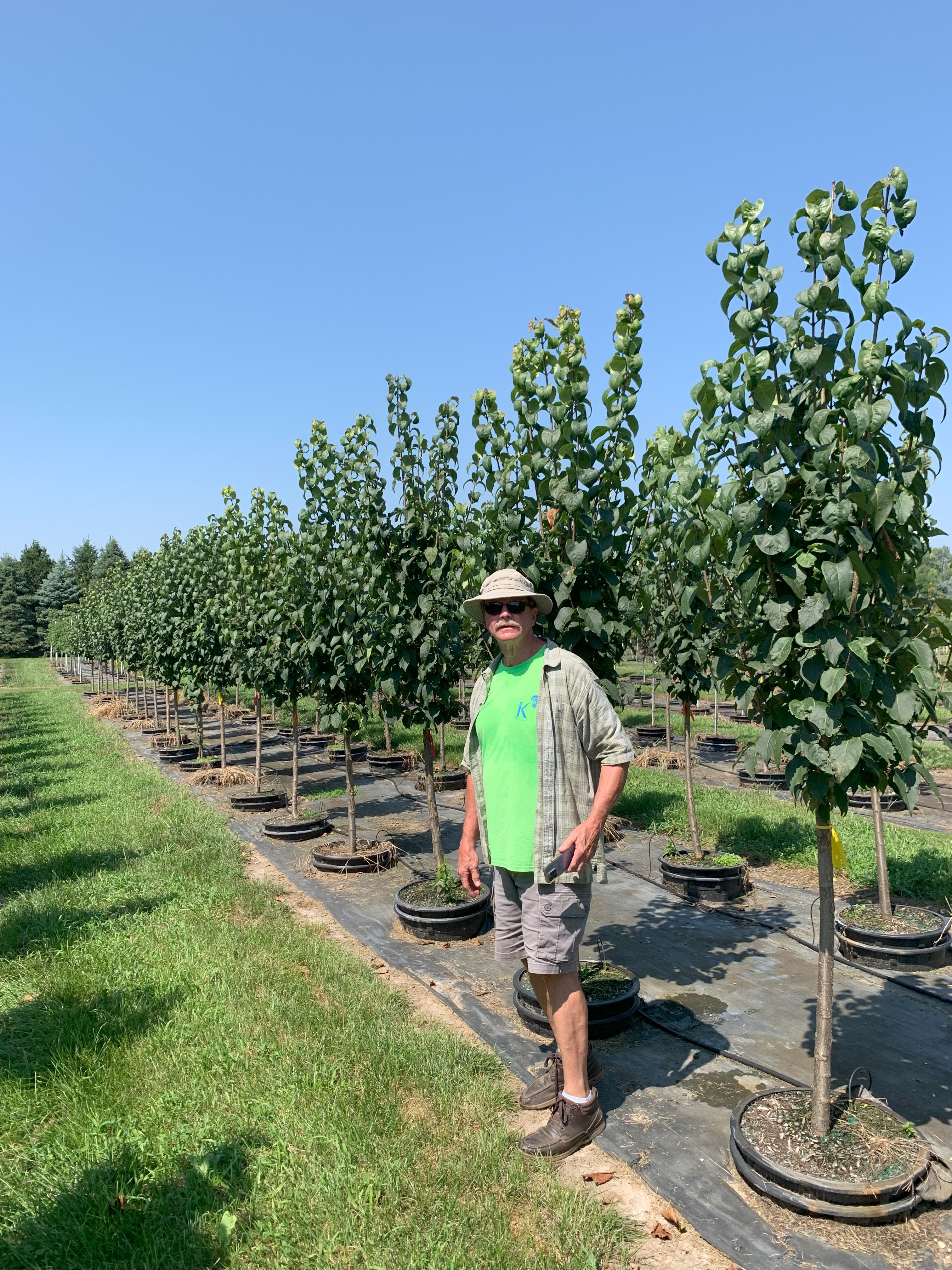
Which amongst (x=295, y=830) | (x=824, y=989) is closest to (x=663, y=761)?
(x=295, y=830)

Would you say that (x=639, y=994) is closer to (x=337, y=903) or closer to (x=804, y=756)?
(x=804, y=756)

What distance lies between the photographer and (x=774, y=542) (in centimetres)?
298

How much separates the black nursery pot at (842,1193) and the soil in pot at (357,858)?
5363 millimetres

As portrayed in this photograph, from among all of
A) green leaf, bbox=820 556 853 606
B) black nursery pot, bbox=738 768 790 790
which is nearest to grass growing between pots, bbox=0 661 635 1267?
green leaf, bbox=820 556 853 606

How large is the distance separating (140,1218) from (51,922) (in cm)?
382

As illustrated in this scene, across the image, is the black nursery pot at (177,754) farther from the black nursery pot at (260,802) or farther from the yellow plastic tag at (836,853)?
the yellow plastic tag at (836,853)

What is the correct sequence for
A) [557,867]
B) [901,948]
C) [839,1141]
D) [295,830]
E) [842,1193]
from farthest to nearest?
[295,830] → [901,948] → [557,867] → [839,1141] → [842,1193]

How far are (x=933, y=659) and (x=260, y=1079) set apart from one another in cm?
341

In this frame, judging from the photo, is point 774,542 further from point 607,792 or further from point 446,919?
point 446,919

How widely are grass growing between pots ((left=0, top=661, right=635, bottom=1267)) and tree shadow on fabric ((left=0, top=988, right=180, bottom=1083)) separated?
0.01 m

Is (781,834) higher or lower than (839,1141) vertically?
lower

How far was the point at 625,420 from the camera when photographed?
4422 mm

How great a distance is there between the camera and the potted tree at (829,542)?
285 centimetres

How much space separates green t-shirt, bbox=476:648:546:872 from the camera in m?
3.41
